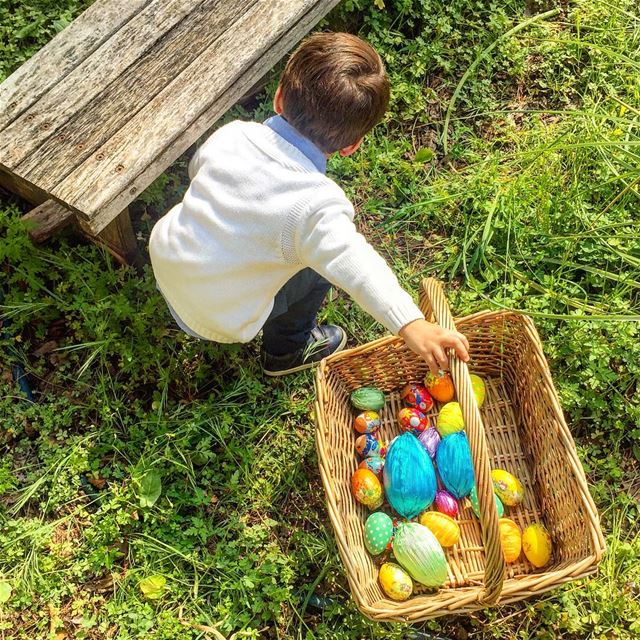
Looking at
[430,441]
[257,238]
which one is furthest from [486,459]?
[257,238]

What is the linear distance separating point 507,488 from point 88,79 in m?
1.98

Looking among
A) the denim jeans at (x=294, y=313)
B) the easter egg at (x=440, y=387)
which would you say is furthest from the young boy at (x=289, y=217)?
the easter egg at (x=440, y=387)

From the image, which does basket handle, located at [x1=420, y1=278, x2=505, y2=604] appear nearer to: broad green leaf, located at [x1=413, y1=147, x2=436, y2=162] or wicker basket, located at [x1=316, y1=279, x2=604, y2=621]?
wicker basket, located at [x1=316, y1=279, x2=604, y2=621]

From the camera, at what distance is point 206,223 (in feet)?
5.74

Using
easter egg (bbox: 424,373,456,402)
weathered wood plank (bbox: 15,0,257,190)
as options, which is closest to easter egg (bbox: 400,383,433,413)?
easter egg (bbox: 424,373,456,402)

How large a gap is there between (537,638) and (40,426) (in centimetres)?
191

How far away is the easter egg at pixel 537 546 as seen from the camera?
→ 6.71ft

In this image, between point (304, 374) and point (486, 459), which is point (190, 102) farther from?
point (486, 459)

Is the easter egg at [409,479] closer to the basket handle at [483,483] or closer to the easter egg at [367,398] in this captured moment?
the easter egg at [367,398]

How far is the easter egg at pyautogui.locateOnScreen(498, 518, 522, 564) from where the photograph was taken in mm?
2033

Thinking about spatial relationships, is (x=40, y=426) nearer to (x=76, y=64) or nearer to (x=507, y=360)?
(x=76, y=64)

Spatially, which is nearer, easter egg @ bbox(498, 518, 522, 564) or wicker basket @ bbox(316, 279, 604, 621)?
wicker basket @ bbox(316, 279, 604, 621)

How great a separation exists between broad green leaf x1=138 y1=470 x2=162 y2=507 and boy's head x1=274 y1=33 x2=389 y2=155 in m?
1.29

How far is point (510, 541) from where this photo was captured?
2033mm
